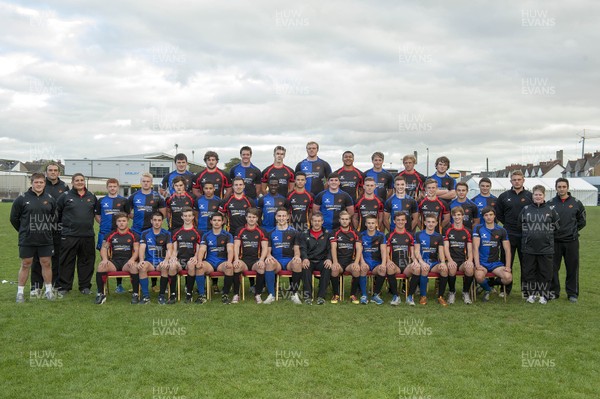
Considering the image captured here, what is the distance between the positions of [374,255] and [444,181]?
2014mm

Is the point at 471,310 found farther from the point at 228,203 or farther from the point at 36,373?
the point at 36,373

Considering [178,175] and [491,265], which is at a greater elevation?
[178,175]

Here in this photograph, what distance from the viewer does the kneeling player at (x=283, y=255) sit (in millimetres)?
7070

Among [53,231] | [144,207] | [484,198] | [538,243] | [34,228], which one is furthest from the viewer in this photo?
[484,198]

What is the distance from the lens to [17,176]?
52469 millimetres

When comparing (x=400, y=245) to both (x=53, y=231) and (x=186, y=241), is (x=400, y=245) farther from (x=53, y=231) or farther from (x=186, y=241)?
(x=53, y=231)

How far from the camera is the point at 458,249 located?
Answer: 734cm

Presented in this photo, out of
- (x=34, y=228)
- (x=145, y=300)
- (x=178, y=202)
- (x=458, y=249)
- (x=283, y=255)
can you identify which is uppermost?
(x=178, y=202)

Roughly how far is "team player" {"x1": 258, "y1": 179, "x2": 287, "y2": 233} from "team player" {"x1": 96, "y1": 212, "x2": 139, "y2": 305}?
1952 mm

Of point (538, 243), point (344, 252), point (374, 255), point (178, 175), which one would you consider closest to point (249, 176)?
point (178, 175)

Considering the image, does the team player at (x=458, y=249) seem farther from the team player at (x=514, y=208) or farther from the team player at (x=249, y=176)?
the team player at (x=249, y=176)

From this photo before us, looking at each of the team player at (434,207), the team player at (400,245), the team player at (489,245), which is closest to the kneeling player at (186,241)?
the team player at (400,245)

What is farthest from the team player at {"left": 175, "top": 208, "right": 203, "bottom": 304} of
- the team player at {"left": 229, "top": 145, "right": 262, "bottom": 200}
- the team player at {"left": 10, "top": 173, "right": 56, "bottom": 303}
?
the team player at {"left": 10, "top": 173, "right": 56, "bottom": 303}

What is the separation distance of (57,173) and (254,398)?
223 inches
